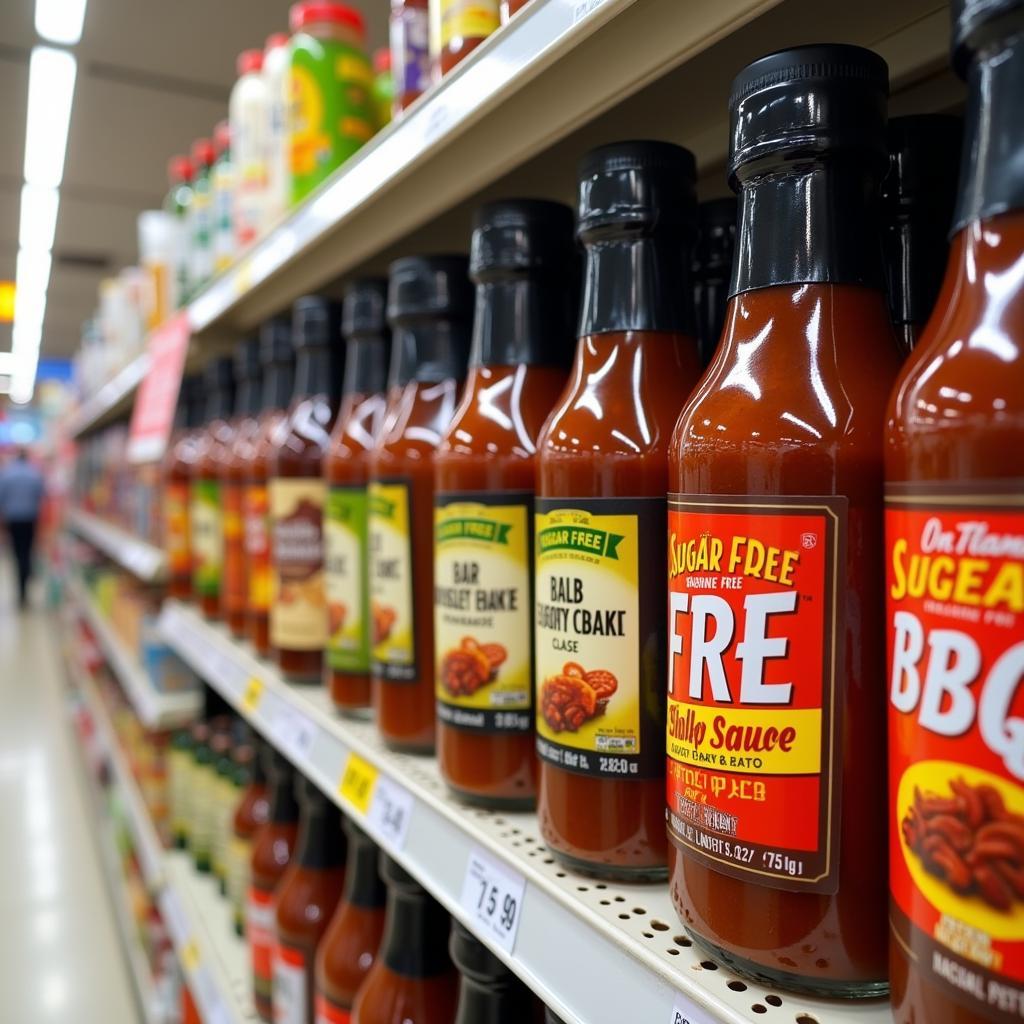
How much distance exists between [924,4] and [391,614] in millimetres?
658

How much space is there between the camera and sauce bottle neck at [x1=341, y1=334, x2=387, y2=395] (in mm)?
1115

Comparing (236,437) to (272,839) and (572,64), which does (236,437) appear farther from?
(572,64)

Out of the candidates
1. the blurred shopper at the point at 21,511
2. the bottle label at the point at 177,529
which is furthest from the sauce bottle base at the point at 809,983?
the blurred shopper at the point at 21,511

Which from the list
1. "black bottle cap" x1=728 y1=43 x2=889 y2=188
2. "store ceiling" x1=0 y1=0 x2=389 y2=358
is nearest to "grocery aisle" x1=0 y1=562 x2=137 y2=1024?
"black bottle cap" x1=728 y1=43 x2=889 y2=188

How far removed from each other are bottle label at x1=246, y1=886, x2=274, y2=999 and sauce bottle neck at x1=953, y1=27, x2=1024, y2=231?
127 cm

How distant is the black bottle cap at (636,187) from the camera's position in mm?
613

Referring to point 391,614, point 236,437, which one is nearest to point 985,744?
point 391,614

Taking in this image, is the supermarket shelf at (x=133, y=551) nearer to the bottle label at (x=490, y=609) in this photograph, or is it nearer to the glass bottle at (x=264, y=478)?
the glass bottle at (x=264, y=478)

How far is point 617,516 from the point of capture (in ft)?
1.98

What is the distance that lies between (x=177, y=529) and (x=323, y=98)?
1089 millimetres

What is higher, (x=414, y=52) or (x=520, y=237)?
(x=414, y=52)

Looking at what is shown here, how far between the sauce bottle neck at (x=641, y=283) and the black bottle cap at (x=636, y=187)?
0.01 metres

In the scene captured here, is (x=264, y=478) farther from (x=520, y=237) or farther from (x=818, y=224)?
(x=818, y=224)

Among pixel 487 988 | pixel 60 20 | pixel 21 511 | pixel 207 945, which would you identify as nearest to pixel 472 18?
pixel 487 988
